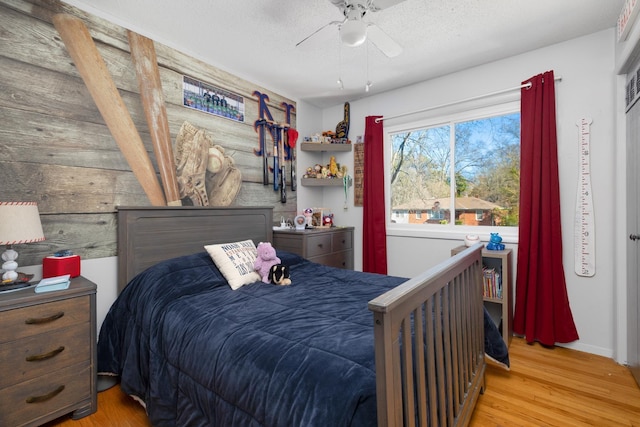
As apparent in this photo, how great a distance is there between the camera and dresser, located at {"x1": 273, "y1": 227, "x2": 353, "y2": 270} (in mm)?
2953

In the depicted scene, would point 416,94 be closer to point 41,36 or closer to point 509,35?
point 509,35

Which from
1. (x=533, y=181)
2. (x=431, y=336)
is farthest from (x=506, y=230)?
(x=431, y=336)

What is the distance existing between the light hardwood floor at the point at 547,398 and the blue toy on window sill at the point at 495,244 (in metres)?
0.87

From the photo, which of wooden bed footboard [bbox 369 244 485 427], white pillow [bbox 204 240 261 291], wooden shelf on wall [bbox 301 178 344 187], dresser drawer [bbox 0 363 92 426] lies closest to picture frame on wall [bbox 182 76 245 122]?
wooden shelf on wall [bbox 301 178 344 187]

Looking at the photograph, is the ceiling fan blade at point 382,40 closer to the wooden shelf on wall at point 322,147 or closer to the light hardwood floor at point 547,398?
the wooden shelf on wall at point 322,147

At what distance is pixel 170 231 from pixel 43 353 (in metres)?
1.00

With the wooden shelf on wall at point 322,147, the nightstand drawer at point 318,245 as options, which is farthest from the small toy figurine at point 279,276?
the wooden shelf on wall at point 322,147

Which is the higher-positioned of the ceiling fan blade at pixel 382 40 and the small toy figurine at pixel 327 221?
the ceiling fan blade at pixel 382 40

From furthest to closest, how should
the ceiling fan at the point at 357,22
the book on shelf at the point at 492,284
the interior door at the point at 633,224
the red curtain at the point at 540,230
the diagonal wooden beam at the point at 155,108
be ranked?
the book on shelf at the point at 492,284 → the red curtain at the point at 540,230 → the diagonal wooden beam at the point at 155,108 → the interior door at the point at 633,224 → the ceiling fan at the point at 357,22

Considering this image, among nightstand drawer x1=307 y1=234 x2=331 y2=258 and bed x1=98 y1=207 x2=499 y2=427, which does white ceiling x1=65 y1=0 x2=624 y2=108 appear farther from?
nightstand drawer x1=307 y1=234 x2=331 y2=258

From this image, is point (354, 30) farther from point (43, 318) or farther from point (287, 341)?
A: point (43, 318)

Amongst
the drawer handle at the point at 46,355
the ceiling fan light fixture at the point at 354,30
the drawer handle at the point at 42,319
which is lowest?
the drawer handle at the point at 46,355

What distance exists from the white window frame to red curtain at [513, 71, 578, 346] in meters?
0.20

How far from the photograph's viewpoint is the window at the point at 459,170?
2799 millimetres
